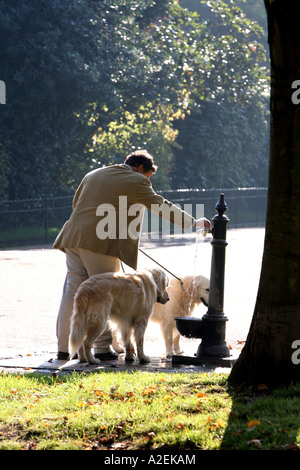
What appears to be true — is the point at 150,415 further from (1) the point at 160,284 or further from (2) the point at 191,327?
(1) the point at 160,284

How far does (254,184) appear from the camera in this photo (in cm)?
4453

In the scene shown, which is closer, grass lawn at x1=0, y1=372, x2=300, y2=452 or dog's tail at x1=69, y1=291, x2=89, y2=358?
grass lawn at x1=0, y1=372, x2=300, y2=452

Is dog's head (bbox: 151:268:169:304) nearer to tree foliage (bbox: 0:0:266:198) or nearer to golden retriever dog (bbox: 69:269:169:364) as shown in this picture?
golden retriever dog (bbox: 69:269:169:364)

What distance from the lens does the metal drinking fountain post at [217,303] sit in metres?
7.02

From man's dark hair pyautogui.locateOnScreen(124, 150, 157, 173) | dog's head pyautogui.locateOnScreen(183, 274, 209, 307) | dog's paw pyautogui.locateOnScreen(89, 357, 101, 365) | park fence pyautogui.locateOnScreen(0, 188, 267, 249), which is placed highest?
man's dark hair pyautogui.locateOnScreen(124, 150, 157, 173)

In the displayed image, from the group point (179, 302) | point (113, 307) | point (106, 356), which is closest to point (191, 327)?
point (113, 307)

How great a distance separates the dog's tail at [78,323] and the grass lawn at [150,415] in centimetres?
84

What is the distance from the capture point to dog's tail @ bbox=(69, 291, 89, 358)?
6754 mm

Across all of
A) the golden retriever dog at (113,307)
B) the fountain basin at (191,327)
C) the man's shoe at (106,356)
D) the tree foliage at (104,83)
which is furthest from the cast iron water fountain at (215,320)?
the tree foliage at (104,83)

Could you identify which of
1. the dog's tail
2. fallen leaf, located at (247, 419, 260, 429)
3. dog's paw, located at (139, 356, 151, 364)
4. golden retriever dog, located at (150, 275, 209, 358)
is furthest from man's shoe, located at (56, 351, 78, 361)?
fallen leaf, located at (247, 419, 260, 429)

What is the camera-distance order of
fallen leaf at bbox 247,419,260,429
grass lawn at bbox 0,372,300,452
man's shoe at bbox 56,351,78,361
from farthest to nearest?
man's shoe at bbox 56,351,78,361 → fallen leaf at bbox 247,419,260,429 → grass lawn at bbox 0,372,300,452

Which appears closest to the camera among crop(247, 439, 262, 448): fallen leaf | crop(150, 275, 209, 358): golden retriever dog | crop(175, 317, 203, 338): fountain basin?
crop(247, 439, 262, 448): fallen leaf

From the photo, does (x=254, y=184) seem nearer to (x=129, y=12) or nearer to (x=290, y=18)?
(x=129, y=12)

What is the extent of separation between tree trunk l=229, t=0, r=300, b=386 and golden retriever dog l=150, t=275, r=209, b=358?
2.68 meters
